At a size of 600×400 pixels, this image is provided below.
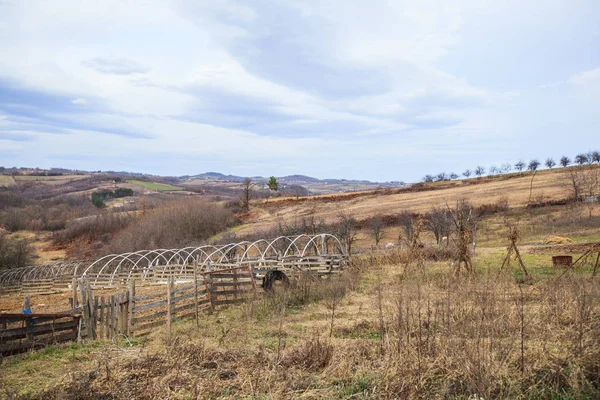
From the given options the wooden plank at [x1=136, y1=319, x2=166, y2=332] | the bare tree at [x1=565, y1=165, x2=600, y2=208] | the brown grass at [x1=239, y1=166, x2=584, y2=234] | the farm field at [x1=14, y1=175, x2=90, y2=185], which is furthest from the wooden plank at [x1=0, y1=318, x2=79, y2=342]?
the farm field at [x1=14, y1=175, x2=90, y2=185]

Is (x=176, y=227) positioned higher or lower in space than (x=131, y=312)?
lower

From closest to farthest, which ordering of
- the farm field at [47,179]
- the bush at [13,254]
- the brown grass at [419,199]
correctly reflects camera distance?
1. the bush at [13,254]
2. the brown grass at [419,199]
3. the farm field at [47,179]

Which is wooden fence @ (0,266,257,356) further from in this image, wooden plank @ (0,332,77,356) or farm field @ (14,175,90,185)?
farm field @ (14,175,90,185)


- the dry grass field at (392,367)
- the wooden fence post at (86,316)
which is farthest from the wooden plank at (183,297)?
the dry grass field at (392,367)

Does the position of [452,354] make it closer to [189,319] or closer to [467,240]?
[189,319]

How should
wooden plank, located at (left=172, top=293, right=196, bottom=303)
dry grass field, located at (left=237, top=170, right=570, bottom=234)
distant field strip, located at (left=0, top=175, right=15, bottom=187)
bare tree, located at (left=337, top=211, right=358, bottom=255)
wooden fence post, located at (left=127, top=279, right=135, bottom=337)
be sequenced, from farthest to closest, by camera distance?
distant field strip, located at (left=0, top=175, right=15, bottom=187)
dry grass field, located at (left=237, top=170, right=570, bottom=234)
bare tree, located at (left=337, top=211, right=358, bottom=255)
wooden plank, located at (left=172, top=293, right=196, bottom=303)
wooden fence post, located at (left=127, top=279, right=135, bottom=337)

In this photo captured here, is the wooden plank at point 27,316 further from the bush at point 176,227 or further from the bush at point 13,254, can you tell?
the bush at point 13,254

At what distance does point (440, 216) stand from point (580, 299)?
85.7ft

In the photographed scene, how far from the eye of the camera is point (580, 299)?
5535 mm

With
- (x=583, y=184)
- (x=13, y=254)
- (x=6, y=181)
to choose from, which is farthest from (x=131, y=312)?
(x=6, y=181)

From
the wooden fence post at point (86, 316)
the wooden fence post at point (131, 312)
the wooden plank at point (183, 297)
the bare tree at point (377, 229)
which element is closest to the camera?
the wooden fence post at point (86, 316)

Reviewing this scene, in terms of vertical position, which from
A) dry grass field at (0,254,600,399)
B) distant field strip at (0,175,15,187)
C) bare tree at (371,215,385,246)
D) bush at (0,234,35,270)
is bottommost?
bush at (0,234,35,270)

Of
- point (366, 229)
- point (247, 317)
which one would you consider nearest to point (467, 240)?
point (247, 317)

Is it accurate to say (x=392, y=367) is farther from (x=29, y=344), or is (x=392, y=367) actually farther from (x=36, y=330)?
(x=36, y=330)
